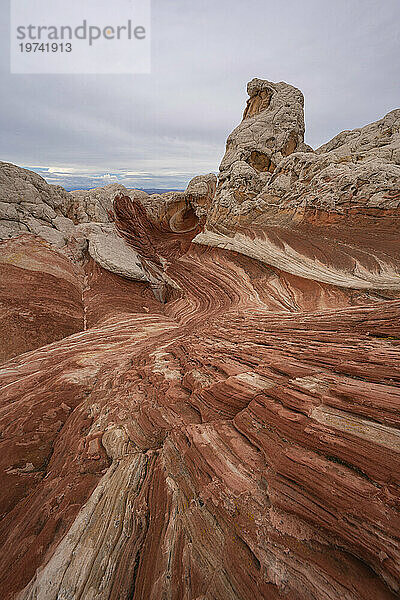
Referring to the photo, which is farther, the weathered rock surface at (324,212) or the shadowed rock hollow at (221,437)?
the weathered rock surface at (324,212)

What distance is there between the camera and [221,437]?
340 centimetres

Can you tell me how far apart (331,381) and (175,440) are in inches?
89.0

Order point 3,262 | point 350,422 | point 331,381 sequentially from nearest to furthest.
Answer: point 350,422
point 331,381
point 3,262

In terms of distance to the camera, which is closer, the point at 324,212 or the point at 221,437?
the point at 221,437

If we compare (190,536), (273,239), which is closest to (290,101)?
(273,239)

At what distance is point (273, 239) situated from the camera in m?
12.2

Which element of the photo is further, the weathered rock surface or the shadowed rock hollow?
the weathered rock surface

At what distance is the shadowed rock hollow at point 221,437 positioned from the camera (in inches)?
85.6

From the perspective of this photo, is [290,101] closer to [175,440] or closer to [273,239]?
[273,239]

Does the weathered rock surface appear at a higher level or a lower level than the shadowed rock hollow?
higher

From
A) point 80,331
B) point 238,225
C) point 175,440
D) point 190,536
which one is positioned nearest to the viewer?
point 190,536

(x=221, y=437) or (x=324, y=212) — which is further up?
(x=324, y=212)

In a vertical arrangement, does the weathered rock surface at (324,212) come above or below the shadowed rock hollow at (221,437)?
above

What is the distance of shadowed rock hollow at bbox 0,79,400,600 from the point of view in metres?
2.17
